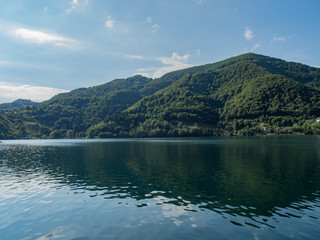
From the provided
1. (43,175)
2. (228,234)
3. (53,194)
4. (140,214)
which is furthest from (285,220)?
(43,175)

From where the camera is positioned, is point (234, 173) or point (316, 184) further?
point (234, 173)

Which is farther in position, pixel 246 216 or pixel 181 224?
pixel 246 216

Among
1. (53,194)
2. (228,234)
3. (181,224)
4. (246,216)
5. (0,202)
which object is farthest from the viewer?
(53,194)

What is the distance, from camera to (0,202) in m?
28.0

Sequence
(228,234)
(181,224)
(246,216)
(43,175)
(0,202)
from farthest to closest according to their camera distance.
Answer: (43,175) < (0,202) < (246,216) < (181,224) < (228,234)

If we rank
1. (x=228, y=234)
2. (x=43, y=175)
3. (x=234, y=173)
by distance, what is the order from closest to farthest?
1. (x=228, y=234)
2. (x=234, y=173)
3. (x=43, y=175)

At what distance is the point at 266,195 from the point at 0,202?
33068mm

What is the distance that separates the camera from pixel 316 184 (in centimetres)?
3297

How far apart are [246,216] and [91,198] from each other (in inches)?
729

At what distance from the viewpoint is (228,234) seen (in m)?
17.5

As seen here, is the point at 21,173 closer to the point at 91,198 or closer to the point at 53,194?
the point at 53,194

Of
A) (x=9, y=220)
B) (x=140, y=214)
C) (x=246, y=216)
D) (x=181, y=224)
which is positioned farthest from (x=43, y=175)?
(x=246, y=216)

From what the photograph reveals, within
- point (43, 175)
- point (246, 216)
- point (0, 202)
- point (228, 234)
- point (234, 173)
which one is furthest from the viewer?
point (43, 175)

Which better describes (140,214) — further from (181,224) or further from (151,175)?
(151,175)
